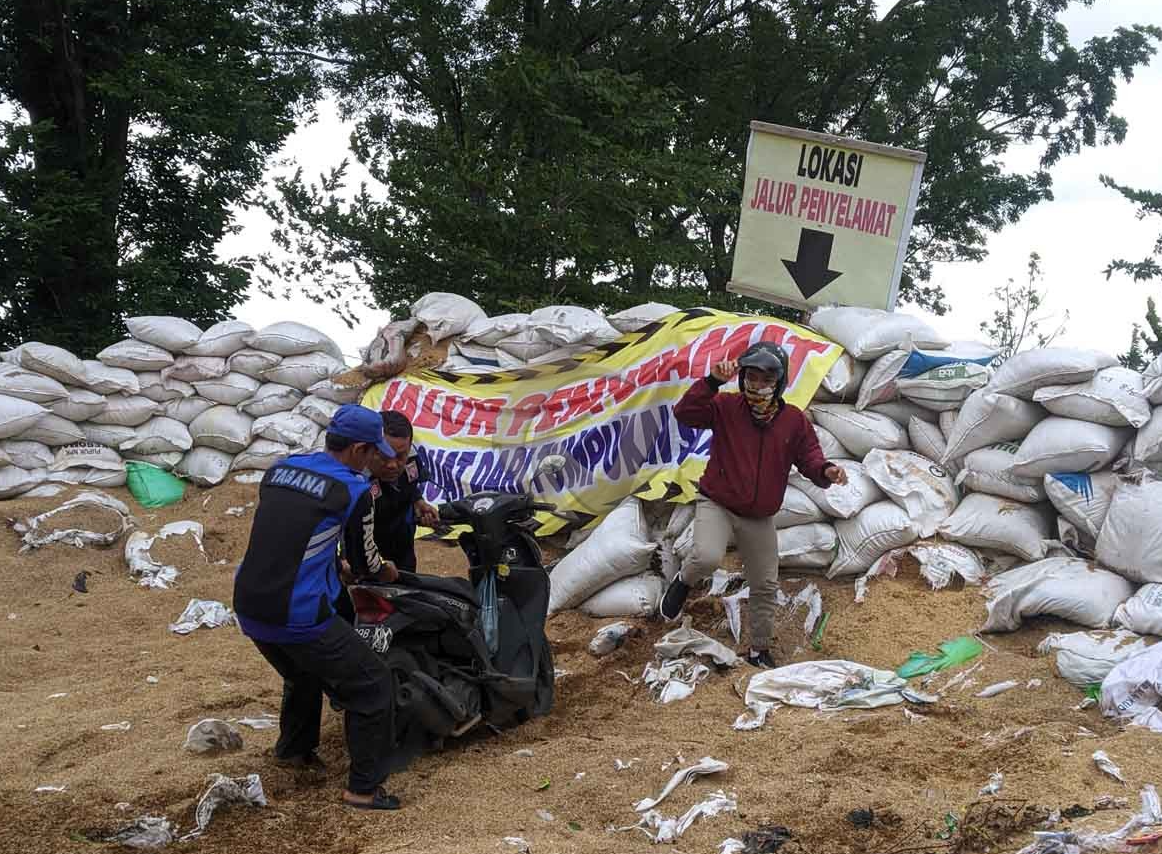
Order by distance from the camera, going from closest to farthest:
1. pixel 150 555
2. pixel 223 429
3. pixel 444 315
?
pixel 150 555, pixel 444 315, pixel 223 429

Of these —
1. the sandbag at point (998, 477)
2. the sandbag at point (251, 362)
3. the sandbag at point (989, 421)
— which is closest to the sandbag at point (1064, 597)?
the sandbag at point (998, 477)

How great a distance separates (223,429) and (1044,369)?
5861 millimetres

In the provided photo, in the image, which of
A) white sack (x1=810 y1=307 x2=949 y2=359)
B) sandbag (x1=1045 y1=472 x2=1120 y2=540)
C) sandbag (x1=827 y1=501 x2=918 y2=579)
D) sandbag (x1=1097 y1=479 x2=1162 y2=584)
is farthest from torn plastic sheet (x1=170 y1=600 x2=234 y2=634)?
sandbag (x1=1097 y1=479 x2=1162 y2=584)

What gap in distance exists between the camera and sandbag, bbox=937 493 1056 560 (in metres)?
5.53

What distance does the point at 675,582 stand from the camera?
555cm

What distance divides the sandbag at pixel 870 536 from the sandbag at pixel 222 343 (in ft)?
16.4

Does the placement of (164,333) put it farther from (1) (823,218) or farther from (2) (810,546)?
(2) (810,546)

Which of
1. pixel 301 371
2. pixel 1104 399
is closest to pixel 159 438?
pixel 301 371

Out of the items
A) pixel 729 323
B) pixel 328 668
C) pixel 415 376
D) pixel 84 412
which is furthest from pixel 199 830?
pixel 84 412

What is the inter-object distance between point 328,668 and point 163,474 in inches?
213

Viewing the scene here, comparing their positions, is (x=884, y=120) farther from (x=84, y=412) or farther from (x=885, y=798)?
(x=885, y=798)

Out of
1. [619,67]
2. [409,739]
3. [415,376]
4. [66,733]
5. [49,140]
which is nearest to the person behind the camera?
[409,739]

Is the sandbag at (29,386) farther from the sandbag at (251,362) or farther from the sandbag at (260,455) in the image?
the sandbag at (260,455)

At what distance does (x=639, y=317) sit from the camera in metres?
7.21
